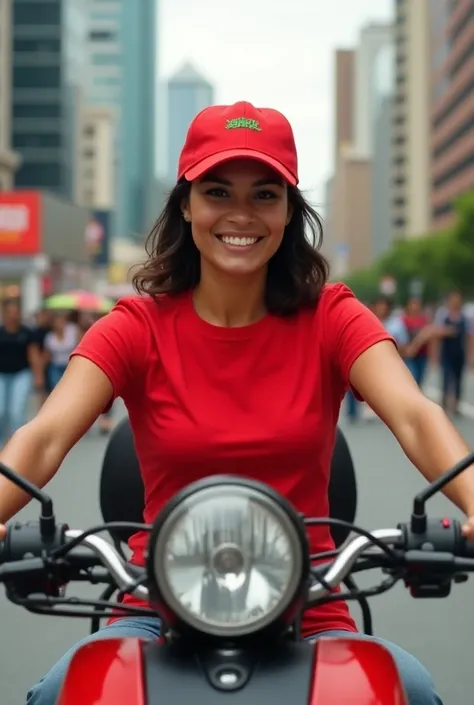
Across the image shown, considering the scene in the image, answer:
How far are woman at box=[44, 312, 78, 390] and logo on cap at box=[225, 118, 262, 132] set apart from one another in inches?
650

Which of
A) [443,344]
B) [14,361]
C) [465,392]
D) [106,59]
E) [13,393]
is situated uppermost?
[106,59]

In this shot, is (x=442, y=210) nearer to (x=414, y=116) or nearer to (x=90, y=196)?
(x=414, y=116)

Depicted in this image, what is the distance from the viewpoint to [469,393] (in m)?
28.2

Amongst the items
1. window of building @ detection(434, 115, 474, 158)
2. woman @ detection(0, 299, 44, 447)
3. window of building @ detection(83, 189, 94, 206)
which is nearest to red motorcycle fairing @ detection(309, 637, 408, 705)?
woman @ detection(0, 299, 44, 447)

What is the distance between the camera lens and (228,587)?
201 centimetres

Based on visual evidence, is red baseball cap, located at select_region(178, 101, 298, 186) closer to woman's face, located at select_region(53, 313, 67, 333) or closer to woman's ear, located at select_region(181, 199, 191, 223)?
woman's ear, located at select_region(181, 199, 191, 223)

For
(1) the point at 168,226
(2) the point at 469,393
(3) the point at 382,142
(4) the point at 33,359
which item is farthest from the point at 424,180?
(1) the point at 168,226

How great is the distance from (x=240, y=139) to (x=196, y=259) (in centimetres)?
57

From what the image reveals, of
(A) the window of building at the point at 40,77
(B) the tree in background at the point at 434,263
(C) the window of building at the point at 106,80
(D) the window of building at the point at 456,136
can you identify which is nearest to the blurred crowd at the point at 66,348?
(B) the tree in background at the point at 434,263

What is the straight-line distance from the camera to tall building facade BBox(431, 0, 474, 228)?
104062mm

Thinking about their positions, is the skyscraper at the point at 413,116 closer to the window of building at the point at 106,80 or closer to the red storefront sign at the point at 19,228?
the window of building at the point at 106,80

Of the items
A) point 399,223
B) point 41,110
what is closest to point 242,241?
point 41,110

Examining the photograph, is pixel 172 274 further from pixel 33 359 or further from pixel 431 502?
pixel 33 359

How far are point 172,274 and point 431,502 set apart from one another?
780cm
